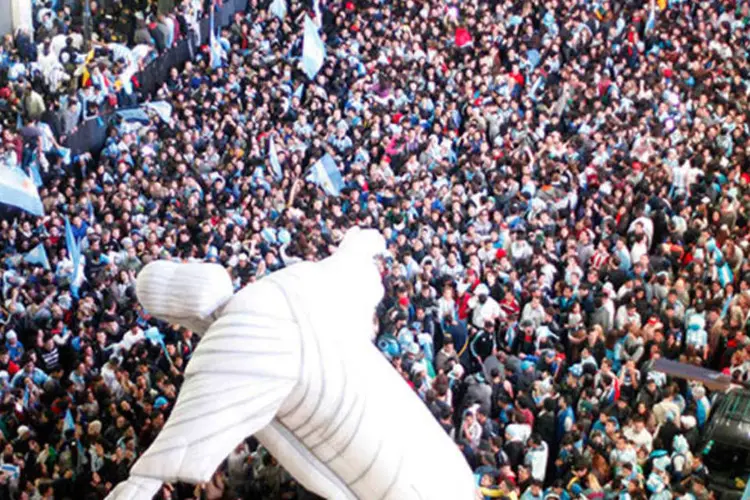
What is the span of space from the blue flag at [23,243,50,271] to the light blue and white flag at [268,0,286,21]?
33.9 feet

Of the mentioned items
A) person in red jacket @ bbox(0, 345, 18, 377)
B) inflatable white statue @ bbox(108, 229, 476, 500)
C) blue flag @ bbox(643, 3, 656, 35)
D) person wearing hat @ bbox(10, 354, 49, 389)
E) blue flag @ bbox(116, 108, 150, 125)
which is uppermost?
inflatable white statue @ bbox(108, 229, 476, 500)

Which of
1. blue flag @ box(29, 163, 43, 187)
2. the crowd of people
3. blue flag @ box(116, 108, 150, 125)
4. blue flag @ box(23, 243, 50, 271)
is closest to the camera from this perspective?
the crowd of people

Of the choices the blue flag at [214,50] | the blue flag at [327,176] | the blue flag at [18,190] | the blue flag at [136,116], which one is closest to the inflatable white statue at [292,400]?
the blue flag at [18,190]

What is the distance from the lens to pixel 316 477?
6.58 m

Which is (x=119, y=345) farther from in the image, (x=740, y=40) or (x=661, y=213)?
(x=740, y=40)

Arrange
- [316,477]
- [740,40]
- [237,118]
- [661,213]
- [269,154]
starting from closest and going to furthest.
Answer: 1. [316,477]
2. [661,213]
3. [269,154]
4. [237,118]
5. [740,40]

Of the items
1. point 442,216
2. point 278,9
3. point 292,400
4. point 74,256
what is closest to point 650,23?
point 278,9

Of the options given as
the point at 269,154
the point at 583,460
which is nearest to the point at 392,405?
the point at 583,460

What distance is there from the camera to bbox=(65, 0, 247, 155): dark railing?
24.0 m

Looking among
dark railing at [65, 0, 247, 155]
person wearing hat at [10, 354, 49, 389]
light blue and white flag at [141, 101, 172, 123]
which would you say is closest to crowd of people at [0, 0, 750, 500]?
person wearing hat at [10, 354, 49, 389]

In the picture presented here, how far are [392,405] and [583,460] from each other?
772 cm

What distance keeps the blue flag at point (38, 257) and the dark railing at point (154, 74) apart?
4.16 metres

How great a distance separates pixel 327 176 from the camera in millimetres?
21938

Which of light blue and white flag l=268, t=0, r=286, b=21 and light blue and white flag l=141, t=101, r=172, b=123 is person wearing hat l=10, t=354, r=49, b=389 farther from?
light blue and white flag l=268, t=0, r=286, b=21
